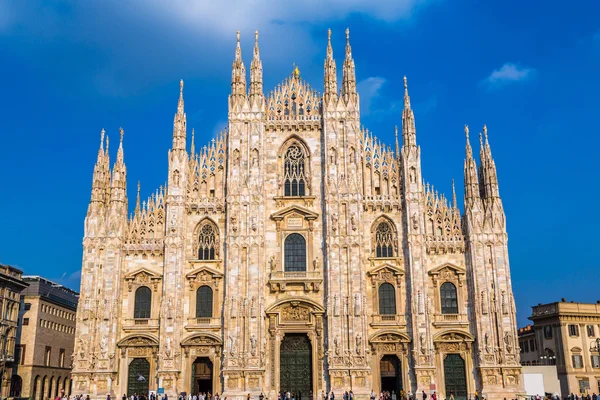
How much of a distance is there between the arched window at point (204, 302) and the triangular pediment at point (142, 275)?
10.1 feet

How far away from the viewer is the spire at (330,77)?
162 feet

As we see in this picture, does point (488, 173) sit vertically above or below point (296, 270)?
above

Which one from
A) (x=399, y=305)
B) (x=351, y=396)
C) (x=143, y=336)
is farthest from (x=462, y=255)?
(x=143, y=336)

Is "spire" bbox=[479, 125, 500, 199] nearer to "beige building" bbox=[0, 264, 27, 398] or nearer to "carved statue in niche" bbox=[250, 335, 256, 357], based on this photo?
"carved statue in niche" bbox=[250, 335, 256, 357]

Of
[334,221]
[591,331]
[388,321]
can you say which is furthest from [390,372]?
[591,331]

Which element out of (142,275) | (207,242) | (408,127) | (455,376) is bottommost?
(455,376)

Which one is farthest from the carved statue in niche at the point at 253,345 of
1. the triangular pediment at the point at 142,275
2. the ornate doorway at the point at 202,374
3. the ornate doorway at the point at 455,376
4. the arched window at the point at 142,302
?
the ornate doorway at the point at 455,376

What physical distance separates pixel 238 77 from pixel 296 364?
2179 centimetres

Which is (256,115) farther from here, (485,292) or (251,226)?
(485,292)

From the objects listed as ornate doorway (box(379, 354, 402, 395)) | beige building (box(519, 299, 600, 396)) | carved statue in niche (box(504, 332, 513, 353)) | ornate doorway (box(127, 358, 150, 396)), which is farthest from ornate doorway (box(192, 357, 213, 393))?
beige building (box(519, 299, 600, 396))

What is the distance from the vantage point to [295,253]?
47250mm

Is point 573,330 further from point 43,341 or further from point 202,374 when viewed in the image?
point 43,341

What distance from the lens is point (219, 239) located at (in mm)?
47562

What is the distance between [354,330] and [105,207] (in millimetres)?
20113
